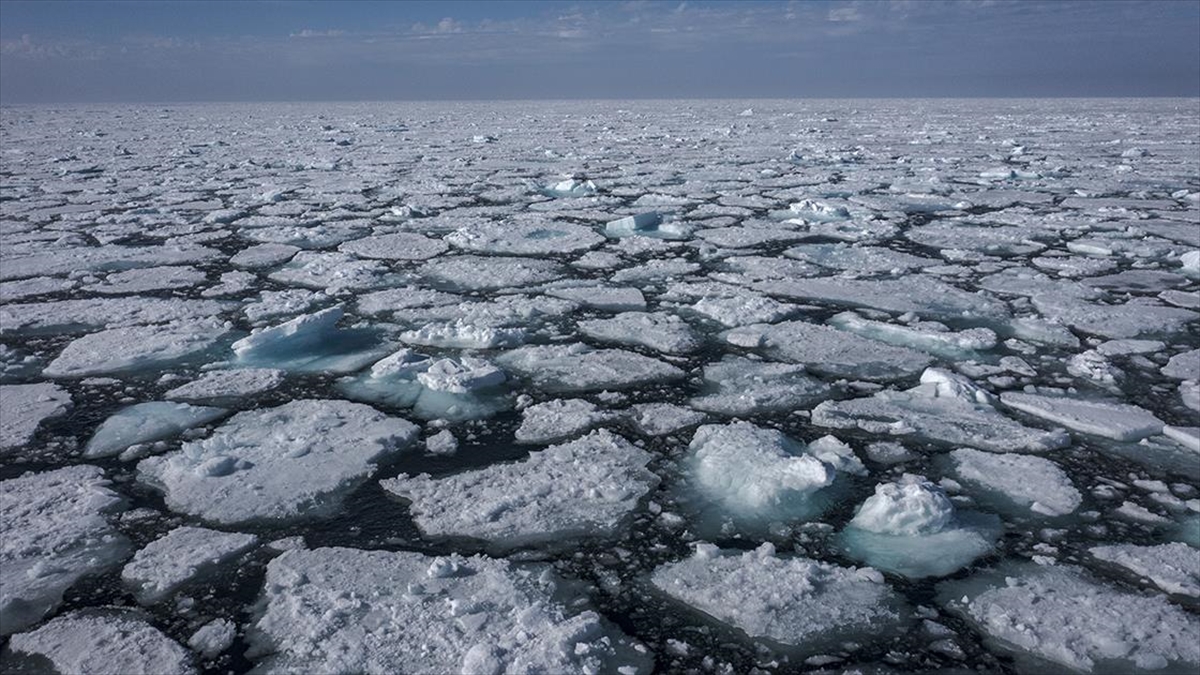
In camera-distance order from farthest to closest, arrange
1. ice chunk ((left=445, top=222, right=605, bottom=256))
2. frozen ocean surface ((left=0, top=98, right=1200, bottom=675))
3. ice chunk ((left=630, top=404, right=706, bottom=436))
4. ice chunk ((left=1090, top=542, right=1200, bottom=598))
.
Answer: ice chunk ((left=445, top=222, right=605, bottom=256))
ice chunk ((left=630, top=404, right=706, bottom=436))
ice chunk ((left=1090, top=542, right=1200, bottom=598))
frozen ocean surface ((left=0, top=98, right=1200, bottom=675))

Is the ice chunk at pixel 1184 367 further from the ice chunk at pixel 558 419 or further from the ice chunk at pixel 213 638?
the ice chunk at pixel 213 638

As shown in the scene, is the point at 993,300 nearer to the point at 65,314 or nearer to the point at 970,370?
the point at 970,370

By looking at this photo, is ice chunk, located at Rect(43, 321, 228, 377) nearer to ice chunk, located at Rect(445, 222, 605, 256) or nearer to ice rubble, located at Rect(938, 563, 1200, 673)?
ice chunk, located at Rect(445, 222, 605, 256)

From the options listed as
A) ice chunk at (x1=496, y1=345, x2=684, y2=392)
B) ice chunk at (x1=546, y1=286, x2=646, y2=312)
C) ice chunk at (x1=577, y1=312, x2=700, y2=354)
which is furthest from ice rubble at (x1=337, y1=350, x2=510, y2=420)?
ice chunk at (x1=546, y1=286, x2=646, y2=312)

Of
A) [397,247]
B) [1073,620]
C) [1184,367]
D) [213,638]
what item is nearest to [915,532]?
[1073,620]

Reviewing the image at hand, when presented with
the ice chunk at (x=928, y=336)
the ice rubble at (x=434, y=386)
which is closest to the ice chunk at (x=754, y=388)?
the ice chunk at (x=928, y=336)

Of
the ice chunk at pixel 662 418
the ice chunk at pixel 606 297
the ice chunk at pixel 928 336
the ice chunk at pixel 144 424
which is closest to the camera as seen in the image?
the ice chunk at pixel 144 424
